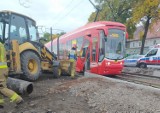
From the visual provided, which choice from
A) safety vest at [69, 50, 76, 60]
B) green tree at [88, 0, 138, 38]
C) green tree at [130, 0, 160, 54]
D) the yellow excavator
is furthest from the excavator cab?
green tree at [88, 0, 138, 38]

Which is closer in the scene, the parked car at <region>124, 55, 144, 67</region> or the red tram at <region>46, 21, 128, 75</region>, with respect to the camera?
the red tram at <region>46, 21, 128, 75</region>

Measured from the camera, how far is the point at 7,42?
438 inches

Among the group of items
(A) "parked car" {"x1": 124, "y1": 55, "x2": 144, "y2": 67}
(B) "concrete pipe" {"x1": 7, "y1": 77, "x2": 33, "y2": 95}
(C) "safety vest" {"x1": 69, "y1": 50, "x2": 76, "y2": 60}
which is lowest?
(B) "concrete pipe" {"x1": 7, "y1": 77, "x2": 33, "y2": 95}

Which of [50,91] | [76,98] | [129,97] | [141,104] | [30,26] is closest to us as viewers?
[141,104]

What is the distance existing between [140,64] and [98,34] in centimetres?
1177

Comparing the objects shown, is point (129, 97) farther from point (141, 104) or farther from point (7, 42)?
point (7, 42)

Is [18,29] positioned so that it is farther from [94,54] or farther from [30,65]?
[94,54]

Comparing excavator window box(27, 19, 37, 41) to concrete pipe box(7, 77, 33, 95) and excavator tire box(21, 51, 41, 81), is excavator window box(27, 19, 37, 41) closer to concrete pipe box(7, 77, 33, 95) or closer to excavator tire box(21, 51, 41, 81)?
excavator tire box(21, 51, 41, 81)

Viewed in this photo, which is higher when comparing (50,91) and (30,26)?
(30,26)

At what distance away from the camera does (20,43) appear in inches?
463

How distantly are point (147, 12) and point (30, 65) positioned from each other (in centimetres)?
2692

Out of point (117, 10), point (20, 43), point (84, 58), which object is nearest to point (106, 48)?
point (84, 58)

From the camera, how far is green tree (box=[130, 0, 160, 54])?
35.1 metres

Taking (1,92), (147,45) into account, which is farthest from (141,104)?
(147,45)
